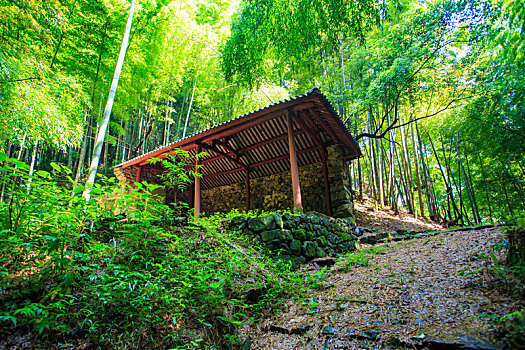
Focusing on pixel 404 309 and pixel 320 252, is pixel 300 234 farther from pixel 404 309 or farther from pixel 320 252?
pixel 404 309

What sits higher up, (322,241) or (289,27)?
(289,27)

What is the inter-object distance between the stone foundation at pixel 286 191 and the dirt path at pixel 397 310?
13.8ft

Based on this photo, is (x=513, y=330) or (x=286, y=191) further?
(x=286, y=191)

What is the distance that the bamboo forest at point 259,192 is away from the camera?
1.57m

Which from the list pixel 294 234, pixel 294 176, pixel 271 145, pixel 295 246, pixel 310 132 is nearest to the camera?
pixel 295 246

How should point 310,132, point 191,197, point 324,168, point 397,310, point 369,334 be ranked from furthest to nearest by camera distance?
point 191,197 → point 324,168 → point 310,132 → point 397,310 → point 369,334

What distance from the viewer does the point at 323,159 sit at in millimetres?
7281

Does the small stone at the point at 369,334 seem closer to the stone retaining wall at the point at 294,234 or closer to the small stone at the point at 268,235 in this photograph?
the stone retaining wall at the point at 294,234

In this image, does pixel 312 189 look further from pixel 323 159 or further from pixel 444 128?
pixel 444 128

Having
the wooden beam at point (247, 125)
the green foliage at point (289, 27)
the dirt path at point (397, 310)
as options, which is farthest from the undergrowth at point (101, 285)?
the wooden beam at point (247, 125)

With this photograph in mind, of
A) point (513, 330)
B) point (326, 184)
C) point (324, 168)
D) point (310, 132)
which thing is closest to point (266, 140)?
point (310, 132)

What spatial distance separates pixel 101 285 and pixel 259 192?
23.4ft

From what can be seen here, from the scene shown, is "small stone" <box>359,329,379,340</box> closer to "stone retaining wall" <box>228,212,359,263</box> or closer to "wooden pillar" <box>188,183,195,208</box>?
"stone retaining wall" <box>228,212,359,263</box>

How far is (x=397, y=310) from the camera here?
69.2 inches
